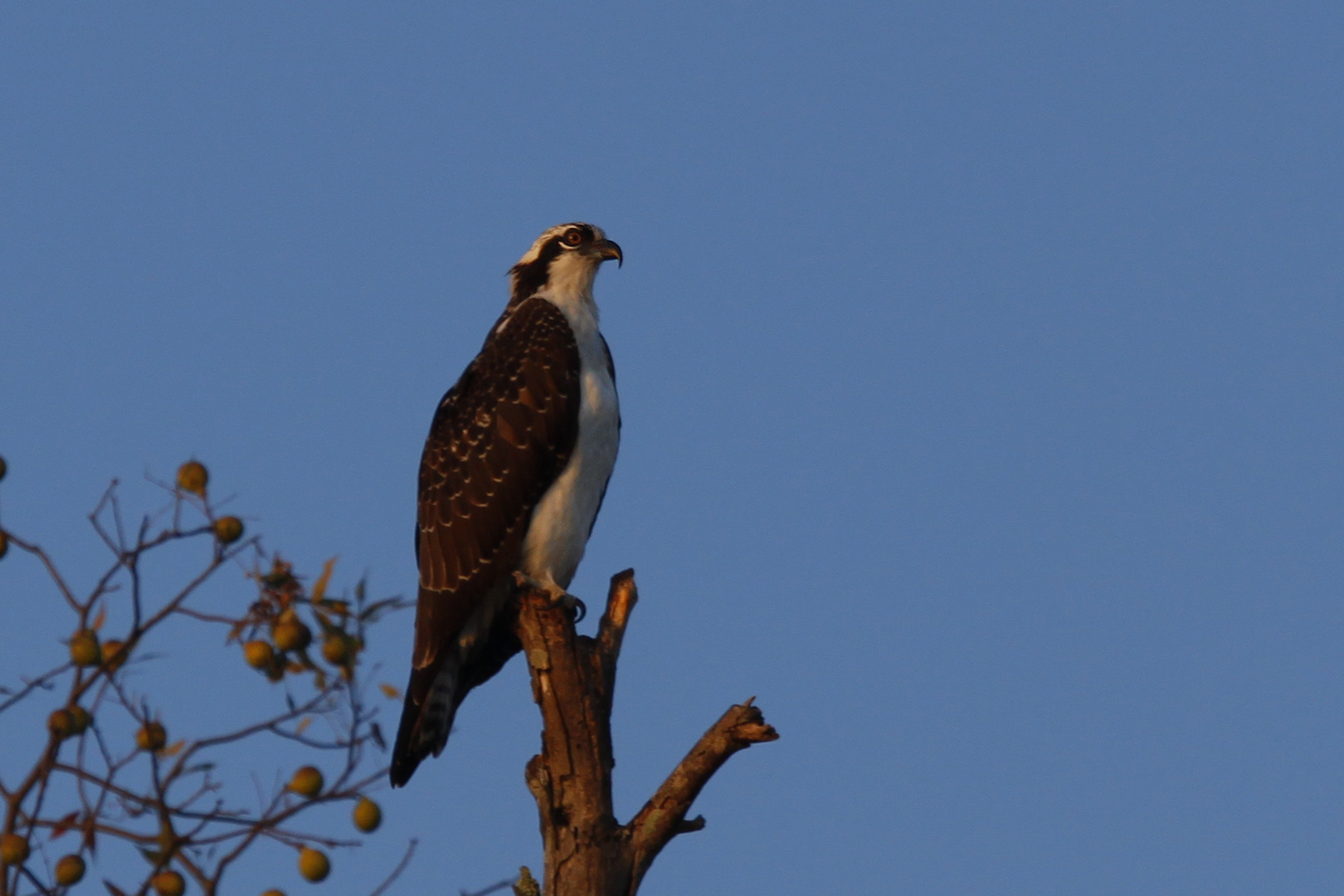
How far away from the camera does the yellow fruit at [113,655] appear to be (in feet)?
14.3

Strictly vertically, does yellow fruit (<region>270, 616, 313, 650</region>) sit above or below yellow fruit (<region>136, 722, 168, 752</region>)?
above

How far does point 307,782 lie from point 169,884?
0.57 m

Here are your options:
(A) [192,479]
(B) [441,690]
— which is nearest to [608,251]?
(B) [441,690]

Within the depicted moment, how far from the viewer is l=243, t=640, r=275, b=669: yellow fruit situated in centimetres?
513

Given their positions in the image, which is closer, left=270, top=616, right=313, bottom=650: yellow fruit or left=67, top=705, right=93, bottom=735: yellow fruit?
left=67, top=705, right=93, bottom=735: yellow fruit

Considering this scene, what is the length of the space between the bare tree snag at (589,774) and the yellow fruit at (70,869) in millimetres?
2747

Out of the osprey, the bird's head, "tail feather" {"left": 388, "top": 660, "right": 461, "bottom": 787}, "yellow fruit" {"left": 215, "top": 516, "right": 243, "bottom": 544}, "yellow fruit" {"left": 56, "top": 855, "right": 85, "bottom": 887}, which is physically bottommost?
"yellow fruit" {"left": 56, "top": 855, "right": 85, "bottom": 887}

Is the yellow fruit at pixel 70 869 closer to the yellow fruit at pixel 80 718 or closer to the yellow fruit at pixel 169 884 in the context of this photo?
the yellow fruit at pixel 169 884

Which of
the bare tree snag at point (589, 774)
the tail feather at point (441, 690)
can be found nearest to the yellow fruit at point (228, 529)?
the bare tree snag at point (589, 774)

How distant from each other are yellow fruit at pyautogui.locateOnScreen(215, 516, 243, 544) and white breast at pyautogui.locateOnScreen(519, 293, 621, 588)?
3986mm

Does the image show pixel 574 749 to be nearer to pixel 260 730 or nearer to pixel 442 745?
pixel 442 745

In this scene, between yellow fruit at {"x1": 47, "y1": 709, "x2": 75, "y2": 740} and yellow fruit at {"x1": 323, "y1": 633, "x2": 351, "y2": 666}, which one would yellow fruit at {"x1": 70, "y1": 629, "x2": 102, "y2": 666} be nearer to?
yellow fruit at {"x1": 47, "y1": 709, "x2": 75, "y2": 740}

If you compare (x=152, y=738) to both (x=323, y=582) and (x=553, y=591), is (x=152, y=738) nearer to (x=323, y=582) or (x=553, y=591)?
(x=323, y=582)

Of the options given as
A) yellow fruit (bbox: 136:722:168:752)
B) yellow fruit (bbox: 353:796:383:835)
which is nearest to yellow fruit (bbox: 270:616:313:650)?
yellow fruit (bbox: 136:722:168:752)
